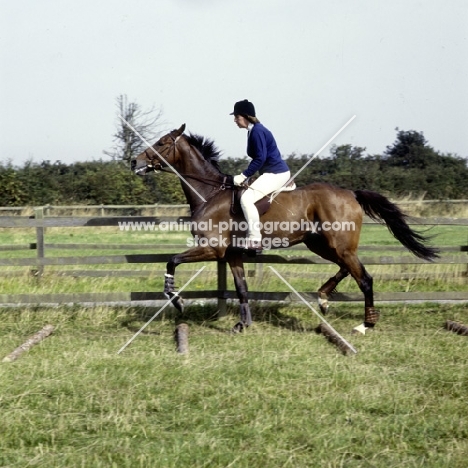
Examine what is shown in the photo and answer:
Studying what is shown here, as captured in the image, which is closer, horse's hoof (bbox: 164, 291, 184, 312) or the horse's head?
horse's hoof (bbox: 164, 291, 184, 312)

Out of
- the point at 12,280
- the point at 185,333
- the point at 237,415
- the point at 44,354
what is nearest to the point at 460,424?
the point at 237,415

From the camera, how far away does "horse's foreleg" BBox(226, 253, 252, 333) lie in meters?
8.74

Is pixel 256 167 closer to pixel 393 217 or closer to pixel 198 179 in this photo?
pixel 198 179

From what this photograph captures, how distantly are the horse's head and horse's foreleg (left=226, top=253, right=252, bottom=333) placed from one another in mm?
1496

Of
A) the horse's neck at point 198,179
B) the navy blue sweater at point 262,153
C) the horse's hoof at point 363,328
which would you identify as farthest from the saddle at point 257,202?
the horse's hoof at point 363,328

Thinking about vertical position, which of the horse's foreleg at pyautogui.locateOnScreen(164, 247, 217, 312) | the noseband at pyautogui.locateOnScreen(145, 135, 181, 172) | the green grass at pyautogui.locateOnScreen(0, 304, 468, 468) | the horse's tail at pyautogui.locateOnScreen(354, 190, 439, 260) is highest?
the noseband at pyautogui.locateOnScreen(145, 135, 181, 172)

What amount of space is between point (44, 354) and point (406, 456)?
403 cm

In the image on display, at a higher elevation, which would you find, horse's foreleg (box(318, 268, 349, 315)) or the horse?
the horse

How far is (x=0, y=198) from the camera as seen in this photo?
84.8ft

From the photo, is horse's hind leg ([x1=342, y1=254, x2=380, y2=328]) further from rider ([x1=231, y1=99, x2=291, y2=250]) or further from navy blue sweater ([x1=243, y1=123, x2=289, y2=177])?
navy blue sweater ([x1=243, y1=123, x2=289, y2=177])

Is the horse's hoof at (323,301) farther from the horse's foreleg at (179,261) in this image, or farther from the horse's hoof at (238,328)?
the horse's foreleg at (179,261)

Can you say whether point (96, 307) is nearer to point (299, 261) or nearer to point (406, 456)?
point (299, 261)

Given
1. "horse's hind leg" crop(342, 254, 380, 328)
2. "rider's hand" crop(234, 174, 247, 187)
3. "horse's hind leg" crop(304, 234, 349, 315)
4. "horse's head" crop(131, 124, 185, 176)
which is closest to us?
"rider's hand" crop(234, 174, 247, 187)

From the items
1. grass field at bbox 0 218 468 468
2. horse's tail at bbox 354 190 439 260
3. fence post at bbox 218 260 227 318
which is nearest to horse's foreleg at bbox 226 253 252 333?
grass field at bbox 0 218 468 468
